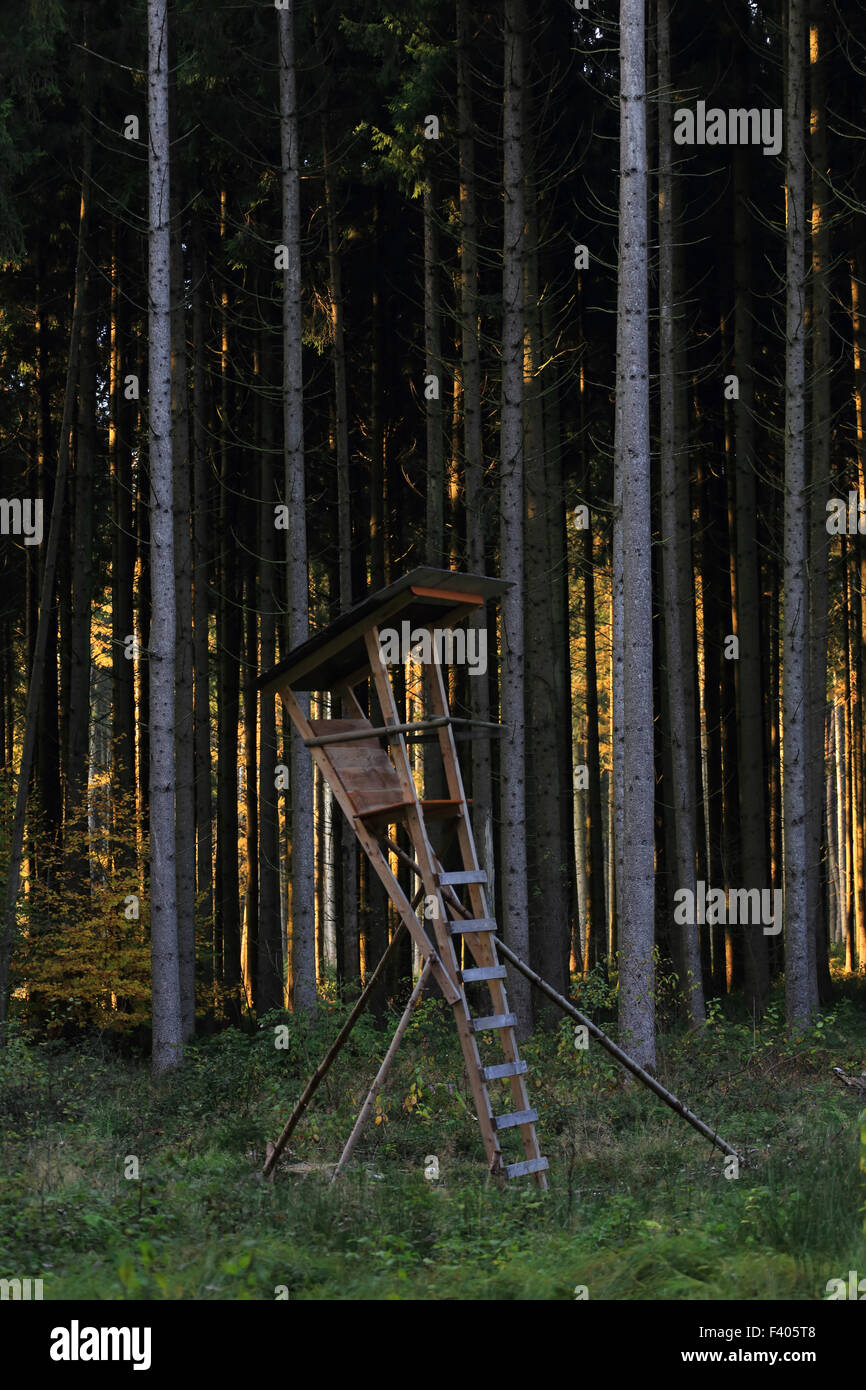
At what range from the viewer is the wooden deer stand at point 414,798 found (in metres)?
9.40

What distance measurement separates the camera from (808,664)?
1753 cm

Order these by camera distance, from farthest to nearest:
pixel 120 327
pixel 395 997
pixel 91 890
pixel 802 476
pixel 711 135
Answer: pixel 120 327, pixel 395 997, pixel 91 890, pixel 711 135, pixel 802 476

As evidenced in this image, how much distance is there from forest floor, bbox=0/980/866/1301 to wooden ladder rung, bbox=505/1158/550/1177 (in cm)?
21

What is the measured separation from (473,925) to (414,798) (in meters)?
1.06

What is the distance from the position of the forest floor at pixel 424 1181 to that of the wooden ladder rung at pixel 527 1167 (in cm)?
21

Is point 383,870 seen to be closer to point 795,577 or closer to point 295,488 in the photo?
point 295,488

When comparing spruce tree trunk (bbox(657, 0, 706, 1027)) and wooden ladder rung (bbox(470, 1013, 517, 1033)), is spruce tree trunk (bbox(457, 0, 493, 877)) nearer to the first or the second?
spruce tree trunk (bbox(657, 0, 706, 1027))

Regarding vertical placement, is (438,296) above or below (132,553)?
above

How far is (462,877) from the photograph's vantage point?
9812mm

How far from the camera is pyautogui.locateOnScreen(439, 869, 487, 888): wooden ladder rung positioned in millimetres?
9672

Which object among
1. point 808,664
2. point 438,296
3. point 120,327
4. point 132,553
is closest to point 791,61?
point 438,296

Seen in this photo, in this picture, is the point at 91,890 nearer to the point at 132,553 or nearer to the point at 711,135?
the point at 132,553

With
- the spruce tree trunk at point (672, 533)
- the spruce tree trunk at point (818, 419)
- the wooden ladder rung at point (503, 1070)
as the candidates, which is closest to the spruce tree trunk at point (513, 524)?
the spruce tree trunk at point (672, 533)

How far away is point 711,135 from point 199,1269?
15.8 m
